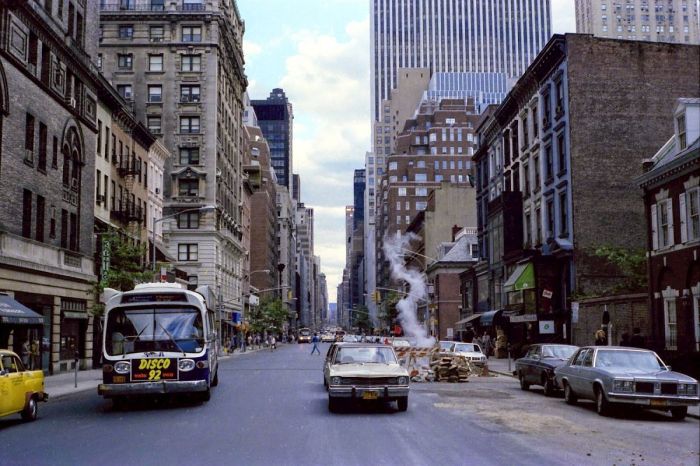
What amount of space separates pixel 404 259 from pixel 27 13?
91.9 metres

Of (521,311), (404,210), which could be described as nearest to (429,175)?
(404,210)

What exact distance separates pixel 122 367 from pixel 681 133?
77.4 ft

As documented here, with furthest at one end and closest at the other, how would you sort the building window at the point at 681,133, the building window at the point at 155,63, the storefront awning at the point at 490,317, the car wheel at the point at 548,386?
the building window at the point at 155,63, the storefront awning at the point at 490,317, the building window at the point at 681,133, the car wheel at the point at 548,386

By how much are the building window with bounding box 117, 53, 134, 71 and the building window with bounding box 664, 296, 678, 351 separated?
200ft

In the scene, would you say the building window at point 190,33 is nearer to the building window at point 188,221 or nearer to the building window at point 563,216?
the building window at point 188,221

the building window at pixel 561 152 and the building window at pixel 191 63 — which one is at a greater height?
the building window at pixel 191 63

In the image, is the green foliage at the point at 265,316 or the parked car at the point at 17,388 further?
the green foliage at the point at 265,316

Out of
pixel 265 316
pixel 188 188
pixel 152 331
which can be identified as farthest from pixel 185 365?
pixel 265 316

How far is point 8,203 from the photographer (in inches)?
1233

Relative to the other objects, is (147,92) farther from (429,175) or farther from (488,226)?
(429,175)

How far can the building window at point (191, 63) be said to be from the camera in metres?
76.9

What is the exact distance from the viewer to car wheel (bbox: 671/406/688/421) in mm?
17047

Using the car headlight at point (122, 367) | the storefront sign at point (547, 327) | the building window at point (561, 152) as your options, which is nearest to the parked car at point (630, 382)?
the car headlight at point (122, 367)

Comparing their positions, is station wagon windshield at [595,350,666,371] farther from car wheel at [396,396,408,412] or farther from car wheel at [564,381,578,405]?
car wheel at [396,396,408,412]
